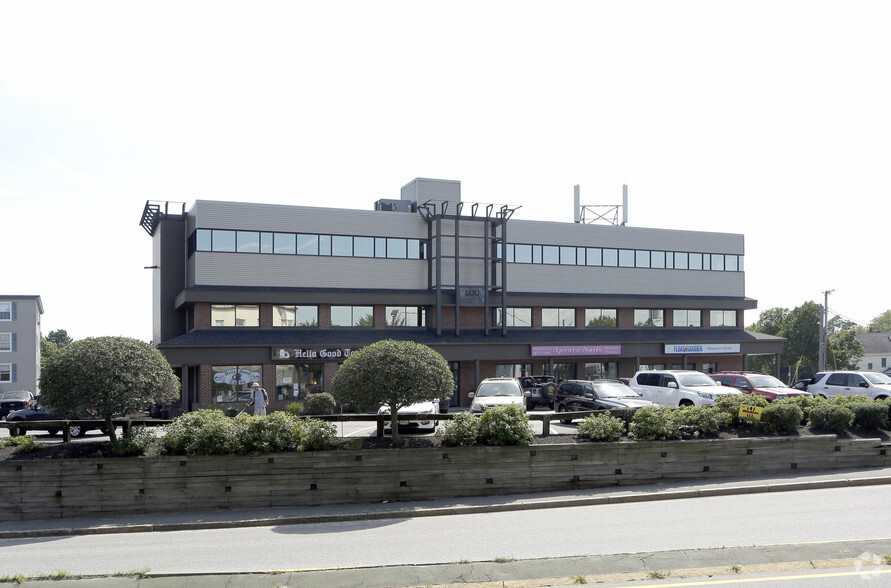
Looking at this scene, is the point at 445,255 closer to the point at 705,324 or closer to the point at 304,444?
the point at 705,324

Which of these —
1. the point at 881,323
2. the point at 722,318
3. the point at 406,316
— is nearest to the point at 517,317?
the point at 406,316

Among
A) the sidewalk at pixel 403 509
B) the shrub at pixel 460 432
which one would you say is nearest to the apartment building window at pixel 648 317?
the sidewalk at pixel 403 509

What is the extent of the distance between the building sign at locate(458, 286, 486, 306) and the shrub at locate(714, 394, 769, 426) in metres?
24.2

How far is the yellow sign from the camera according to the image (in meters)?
16.6

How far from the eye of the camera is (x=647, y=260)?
46156mm

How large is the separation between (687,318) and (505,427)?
119 feet

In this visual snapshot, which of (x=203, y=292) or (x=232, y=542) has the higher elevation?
(x=203, y=292)

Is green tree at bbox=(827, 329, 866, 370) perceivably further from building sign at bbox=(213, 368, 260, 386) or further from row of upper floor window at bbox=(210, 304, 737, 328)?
building sign at bbox=(213, 368, 260, 386)

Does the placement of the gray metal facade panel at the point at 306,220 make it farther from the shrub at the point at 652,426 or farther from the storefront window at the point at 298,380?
the shrub at the point at 652,426

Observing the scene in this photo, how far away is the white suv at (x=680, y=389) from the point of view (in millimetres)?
25047

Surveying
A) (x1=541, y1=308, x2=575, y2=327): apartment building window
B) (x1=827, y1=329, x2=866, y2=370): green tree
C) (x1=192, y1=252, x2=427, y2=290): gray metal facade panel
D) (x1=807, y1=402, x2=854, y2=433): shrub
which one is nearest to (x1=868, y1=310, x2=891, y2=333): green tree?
(x1=827, y1=329, x2=866, y2=370): green tree

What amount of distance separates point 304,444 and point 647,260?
36.2 metres

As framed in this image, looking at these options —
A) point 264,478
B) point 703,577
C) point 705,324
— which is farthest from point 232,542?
point 705,324

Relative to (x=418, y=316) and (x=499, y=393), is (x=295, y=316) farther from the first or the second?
(x=499, y=393)
